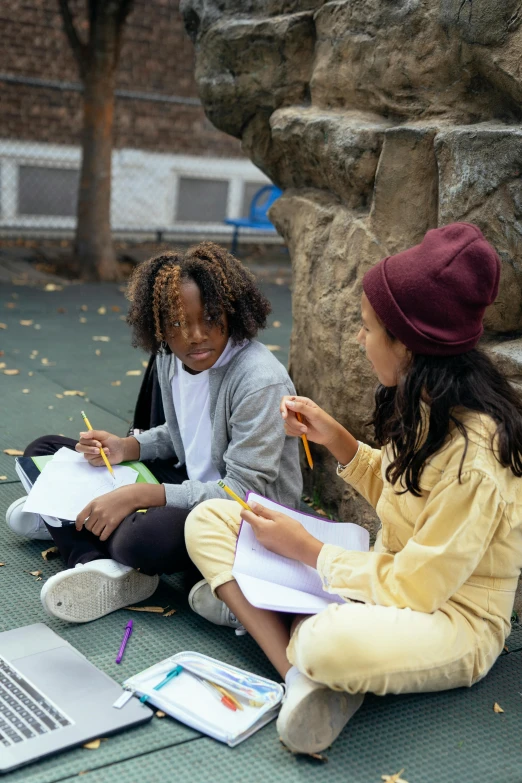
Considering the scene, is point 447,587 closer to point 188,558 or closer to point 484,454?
point 484,454

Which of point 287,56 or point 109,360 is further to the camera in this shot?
point 109,360

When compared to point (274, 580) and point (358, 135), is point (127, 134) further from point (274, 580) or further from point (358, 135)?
point (274, 580)

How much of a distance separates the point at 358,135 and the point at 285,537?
1438 millimetres

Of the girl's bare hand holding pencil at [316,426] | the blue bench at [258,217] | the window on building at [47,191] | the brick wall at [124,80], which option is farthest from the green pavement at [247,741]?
the brick wall at [124,80]

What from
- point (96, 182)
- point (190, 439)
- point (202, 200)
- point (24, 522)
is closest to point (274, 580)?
point (190, 439)

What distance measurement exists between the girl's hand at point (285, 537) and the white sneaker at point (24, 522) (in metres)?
0.96

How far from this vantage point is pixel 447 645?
1.99 meters

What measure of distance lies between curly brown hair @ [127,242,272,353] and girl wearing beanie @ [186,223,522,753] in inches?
23.0

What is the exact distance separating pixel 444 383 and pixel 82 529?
1.21m

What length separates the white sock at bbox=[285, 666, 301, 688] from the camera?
204 cm

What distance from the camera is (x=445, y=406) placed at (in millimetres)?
1992

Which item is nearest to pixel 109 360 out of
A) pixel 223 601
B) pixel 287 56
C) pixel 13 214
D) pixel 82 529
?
pixel 287 56

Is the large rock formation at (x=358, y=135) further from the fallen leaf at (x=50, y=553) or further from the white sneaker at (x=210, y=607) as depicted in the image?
the fallen leaf at (x=50, y=553)

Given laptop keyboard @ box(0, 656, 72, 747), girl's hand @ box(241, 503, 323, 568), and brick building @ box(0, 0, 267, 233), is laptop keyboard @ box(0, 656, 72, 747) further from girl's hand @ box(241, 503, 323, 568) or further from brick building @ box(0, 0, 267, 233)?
brick building @ box(0, 0, 267, 233)
